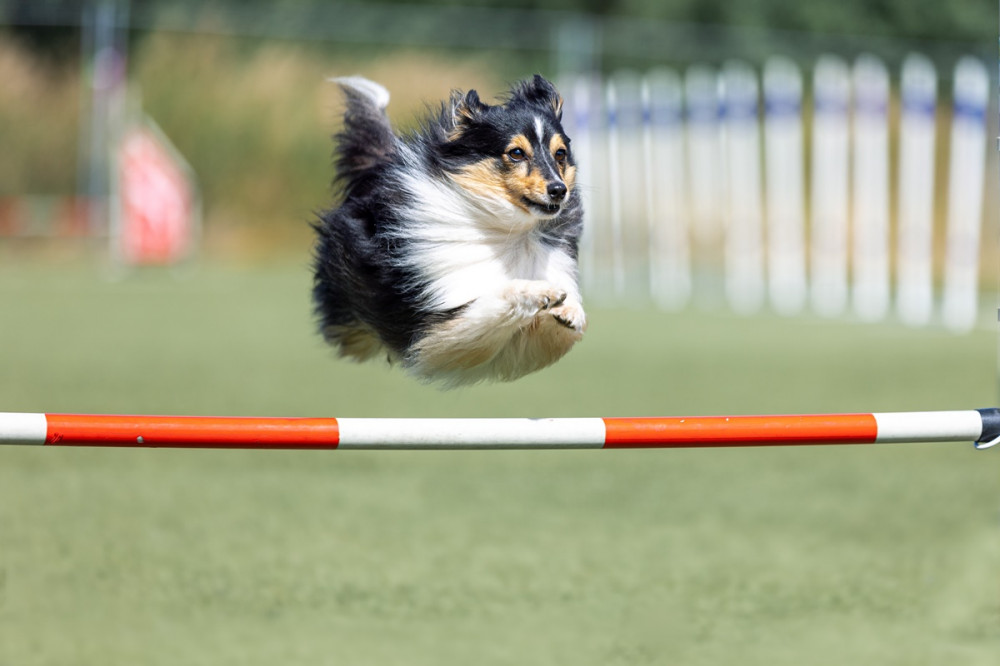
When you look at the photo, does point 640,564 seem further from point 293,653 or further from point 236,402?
point 236,402

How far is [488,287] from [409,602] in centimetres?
130

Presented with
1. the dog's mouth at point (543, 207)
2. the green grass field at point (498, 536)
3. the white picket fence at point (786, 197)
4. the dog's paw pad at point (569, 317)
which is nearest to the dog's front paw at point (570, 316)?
the dog's paw pad at point (569, 317)

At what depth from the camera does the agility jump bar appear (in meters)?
3.24

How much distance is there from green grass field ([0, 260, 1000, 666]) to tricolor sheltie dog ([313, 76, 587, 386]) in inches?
39.2

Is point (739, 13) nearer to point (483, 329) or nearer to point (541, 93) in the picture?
point (541, 93)

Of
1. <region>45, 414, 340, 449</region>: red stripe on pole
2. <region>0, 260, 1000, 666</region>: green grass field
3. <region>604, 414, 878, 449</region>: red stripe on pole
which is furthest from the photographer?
<region>0, 260, 1000, 666</region>: green grass field

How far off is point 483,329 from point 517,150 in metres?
0.58

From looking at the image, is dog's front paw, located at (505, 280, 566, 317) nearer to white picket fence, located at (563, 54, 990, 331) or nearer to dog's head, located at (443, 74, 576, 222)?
dog's head, located at (443, 74, 576, 222)

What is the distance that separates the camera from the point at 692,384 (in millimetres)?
10250

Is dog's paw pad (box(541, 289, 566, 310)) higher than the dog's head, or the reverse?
the dog's head

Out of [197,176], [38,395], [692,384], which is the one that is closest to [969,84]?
[692,384]

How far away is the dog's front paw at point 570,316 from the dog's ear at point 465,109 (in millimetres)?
667

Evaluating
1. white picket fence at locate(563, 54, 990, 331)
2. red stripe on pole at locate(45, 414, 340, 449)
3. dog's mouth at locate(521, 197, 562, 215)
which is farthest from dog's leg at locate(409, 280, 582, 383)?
white picket fence at locate(563, 54, 990, 331)

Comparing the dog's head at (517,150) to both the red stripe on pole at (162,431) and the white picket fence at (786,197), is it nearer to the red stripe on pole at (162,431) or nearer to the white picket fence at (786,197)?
the red stripe on pole at (162,431)
